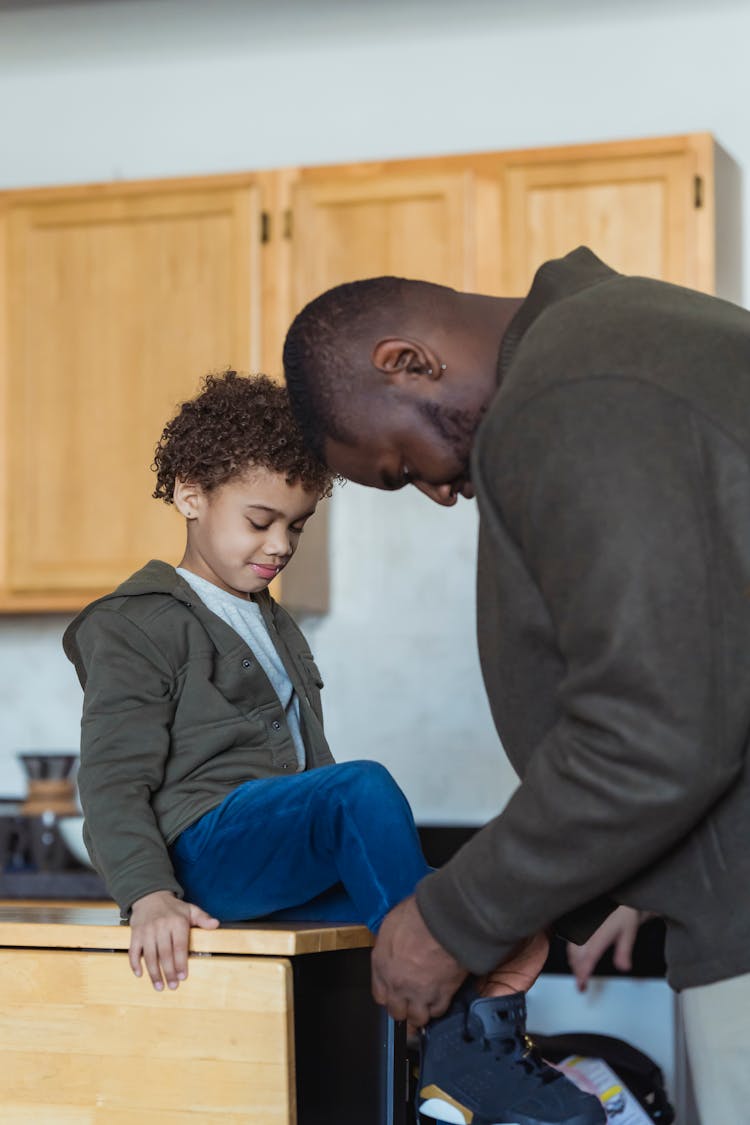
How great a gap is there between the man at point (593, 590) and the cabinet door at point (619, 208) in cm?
187

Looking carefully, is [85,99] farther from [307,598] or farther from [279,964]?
[279,964]

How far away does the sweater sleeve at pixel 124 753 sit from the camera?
1442mm

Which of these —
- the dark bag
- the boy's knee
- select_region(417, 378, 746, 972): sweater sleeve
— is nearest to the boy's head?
the boy's knee

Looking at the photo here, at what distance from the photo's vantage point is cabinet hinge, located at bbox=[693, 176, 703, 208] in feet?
9.89

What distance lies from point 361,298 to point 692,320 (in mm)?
295

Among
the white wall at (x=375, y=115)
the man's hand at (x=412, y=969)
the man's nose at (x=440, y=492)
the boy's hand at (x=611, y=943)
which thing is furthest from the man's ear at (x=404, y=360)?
the white wall at (x=375, y=115)

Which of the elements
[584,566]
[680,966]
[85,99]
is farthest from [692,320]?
[85,99]

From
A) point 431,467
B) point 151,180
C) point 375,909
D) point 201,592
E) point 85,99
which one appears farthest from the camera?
point 85,99

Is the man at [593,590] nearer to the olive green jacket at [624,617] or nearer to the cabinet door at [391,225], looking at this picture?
the olive green jacket at [624,617]

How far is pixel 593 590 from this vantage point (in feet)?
3.22

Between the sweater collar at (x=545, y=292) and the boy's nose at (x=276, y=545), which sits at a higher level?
the sweater collar at (x=545, y=292)

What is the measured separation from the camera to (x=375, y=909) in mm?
1396

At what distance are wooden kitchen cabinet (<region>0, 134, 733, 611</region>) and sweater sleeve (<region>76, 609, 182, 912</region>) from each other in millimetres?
1610

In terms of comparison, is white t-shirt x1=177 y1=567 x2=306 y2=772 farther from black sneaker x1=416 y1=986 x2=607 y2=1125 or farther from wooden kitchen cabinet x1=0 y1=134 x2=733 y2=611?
wooden kitchen cabinet x1=0 y1=134 x2=733 y2=611
